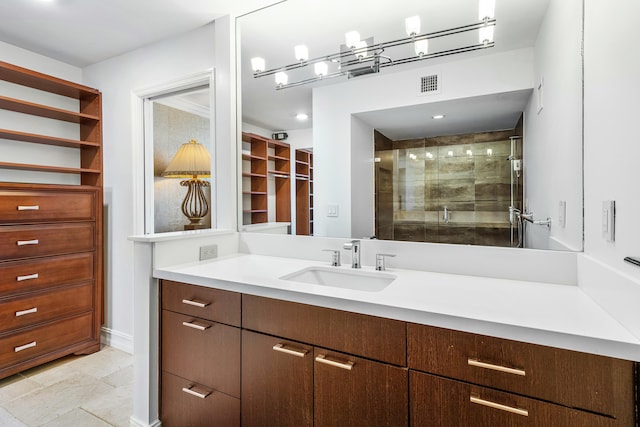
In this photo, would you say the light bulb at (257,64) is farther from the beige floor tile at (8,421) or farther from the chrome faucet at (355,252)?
the beige floor tile at (8,421)

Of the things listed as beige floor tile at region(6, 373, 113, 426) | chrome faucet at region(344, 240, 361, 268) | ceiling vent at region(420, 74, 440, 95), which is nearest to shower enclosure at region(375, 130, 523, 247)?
chrome faucet at region(344, 240, 361, 268)

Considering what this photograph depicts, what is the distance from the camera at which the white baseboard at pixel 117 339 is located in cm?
275

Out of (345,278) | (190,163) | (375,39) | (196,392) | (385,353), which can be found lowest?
(196,392)

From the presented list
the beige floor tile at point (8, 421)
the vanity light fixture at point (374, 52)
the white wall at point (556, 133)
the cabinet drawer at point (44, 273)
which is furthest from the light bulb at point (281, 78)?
the beige floor tile at point (8, 421)

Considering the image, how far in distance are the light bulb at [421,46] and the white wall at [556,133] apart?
1.54ft

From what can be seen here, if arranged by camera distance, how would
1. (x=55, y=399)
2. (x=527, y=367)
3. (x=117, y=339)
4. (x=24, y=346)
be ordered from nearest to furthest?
(x=527, y=367) < (x=55, y=399) < (x=24, y=346) < (x=117, y=339)

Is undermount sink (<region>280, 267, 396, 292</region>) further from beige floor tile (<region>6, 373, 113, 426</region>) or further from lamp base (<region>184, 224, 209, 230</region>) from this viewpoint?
beige floor tile (<region>6, 373, 113, 426</region>)

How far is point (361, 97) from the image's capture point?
5.90ft

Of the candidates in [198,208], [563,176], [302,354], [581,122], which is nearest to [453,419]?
[302,354]

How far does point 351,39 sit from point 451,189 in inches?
39.8

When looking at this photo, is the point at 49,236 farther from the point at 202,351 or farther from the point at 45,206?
the point at 202,351

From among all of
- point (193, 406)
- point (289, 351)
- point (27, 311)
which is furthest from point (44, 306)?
point (289, 351)

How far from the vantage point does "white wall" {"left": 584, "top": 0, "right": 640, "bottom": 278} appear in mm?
830

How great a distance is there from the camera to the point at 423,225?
1600 millimetres
